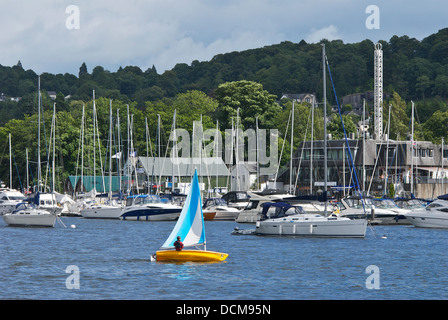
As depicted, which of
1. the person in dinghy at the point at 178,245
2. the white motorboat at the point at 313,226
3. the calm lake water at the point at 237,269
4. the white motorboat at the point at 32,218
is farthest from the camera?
the white motorboat at the point at 32,218

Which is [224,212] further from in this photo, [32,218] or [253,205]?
[32,218]

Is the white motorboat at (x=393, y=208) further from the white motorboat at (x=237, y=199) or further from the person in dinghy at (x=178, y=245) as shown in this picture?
the person in dinghy at (x=178, y=245)

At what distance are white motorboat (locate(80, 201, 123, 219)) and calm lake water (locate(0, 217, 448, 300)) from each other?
869 inches

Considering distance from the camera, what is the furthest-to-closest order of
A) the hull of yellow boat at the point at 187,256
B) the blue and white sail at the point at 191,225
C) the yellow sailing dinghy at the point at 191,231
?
the blue and white sail at the point at 191,225
the yellow sailing dinghy at the point at 191,231
the hull of yellow boat at the point at 187,256

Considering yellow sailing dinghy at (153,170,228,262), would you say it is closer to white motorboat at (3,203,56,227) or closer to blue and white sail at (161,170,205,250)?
blue and white sail at (161,170,205,250)

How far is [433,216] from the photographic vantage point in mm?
64562

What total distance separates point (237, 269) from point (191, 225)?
3659 millimetres

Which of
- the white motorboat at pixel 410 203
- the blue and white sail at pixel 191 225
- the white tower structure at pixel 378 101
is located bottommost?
the white motorboat at pixel 410 203

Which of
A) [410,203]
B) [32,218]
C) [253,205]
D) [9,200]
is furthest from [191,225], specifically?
[9,200]

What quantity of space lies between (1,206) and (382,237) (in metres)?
57.8

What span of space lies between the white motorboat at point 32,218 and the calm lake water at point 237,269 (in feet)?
26.3

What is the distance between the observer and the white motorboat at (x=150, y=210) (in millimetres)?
78938

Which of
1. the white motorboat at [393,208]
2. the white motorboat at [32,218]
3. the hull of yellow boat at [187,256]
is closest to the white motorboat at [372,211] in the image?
the white motorboat at [393,208]

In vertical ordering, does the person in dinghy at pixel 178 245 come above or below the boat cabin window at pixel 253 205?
above
